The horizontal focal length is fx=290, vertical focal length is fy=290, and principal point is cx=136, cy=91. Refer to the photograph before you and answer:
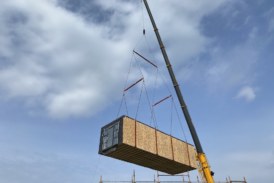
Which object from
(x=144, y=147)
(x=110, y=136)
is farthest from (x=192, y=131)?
(x=110, y=136)

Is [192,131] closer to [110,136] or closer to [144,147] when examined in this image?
[144,147]

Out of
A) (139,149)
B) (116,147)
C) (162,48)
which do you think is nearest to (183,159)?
(139,149)

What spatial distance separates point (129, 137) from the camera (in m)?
15.4

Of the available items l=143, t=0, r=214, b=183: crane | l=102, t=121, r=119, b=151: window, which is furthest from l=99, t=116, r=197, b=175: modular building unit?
l=143, t=0, r=214, b=183: crane

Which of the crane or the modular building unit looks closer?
the modular building unit

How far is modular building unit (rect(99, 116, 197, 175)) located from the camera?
1552 centimetres

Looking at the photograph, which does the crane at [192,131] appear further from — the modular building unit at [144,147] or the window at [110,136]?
the window at [110,136]

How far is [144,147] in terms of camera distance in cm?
1606

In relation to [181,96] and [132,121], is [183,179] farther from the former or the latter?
[132,121]

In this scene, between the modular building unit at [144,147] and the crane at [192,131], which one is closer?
the modular building unit at [144,147]

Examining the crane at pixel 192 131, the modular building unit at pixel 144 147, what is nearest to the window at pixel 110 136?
the modular building unit at pixel 144 147

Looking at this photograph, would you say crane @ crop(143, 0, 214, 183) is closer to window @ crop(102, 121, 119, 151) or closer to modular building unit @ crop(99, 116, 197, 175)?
modular building unit @ crop(99, 116, 197, 175)

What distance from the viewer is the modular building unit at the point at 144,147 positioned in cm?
1552

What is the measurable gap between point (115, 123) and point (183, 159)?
5418 millimetres
